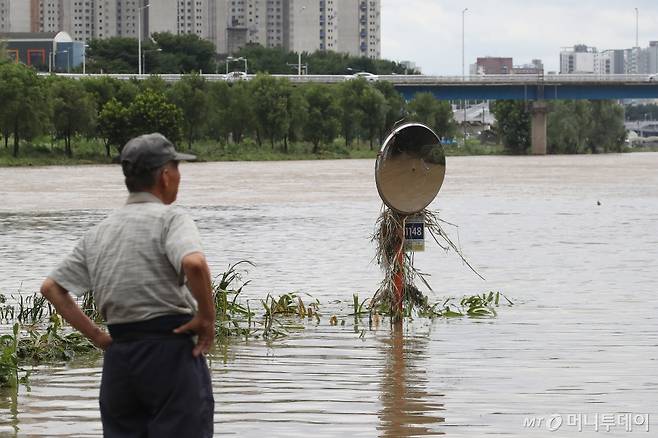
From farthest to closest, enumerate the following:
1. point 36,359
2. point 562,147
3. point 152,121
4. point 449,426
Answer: point 562,147 → point 152,121 → point 36,359 → point 449,426

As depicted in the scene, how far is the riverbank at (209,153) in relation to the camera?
3701 inches

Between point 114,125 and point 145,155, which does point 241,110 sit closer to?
point 114,125

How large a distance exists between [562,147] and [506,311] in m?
135

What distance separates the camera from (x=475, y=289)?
62.1ft

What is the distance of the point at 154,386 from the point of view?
6094mm

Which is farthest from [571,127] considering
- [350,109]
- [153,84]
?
[153,84]

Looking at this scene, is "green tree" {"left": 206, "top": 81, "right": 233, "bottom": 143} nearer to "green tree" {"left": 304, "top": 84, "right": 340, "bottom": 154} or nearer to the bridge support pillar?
"green tree" {"left": 304, "top": 84, "right": 340, "bottom": 154}

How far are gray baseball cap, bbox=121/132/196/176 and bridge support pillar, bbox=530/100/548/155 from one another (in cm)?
13690

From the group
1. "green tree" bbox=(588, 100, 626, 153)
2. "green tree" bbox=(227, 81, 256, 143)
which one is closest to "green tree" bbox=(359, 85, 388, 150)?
"green tree" bbox=(227, 81, 256, 143)

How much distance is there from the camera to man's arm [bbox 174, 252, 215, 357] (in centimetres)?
595

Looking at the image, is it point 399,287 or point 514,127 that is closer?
point 399,287

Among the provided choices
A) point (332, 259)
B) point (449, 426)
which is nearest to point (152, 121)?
point (332, 259)

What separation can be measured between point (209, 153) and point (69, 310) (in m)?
102

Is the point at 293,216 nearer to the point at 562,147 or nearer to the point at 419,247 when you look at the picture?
the point at 419,247
